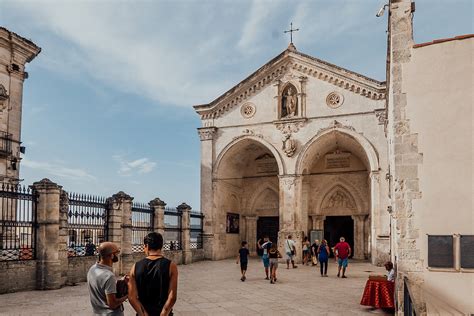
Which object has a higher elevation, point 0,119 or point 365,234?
point 0,119

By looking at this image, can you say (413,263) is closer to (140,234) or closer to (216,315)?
(216,315)

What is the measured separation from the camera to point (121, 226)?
56.5ft

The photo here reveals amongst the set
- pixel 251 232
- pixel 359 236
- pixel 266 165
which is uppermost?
pixel 266 165

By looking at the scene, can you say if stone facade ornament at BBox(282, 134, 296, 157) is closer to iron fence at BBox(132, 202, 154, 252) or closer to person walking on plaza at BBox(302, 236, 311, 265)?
person walking on plaza at BBox(302, 236, 311, 265)

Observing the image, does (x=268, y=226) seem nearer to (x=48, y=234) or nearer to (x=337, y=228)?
(x=337, y=228)

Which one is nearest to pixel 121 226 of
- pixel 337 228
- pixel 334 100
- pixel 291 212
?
pixel 291 212

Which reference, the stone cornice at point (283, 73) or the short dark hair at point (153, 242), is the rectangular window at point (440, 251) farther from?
the stone cornice at point (283, 73)

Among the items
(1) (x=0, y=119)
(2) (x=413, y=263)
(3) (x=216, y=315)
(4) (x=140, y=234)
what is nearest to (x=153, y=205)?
(4) (x=140, y=234)

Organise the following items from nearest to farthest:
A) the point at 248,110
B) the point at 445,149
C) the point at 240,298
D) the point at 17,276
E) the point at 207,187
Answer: the point at 445,149 → the point at 240,298 → the point at 17,276 → the point at 248,110 → the point at 207,187

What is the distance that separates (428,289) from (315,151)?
17.8 meters

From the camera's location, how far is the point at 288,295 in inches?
492

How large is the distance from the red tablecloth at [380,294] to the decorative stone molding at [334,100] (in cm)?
1485

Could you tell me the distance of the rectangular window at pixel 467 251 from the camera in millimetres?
7289

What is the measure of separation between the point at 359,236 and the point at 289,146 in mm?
6972
